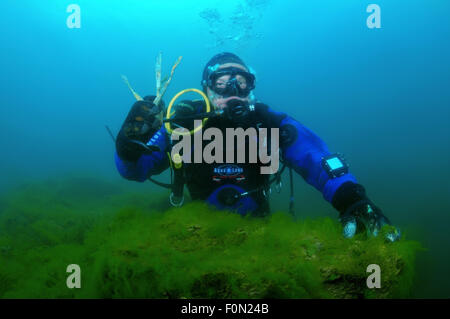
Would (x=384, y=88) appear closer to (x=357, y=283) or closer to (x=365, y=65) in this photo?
(x=365, y=65)

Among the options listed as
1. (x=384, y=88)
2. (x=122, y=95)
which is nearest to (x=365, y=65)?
(x=384, y=88)

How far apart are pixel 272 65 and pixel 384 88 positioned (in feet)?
157

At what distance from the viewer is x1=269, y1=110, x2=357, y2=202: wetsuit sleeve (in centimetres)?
293

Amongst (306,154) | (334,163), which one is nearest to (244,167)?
(306,154)

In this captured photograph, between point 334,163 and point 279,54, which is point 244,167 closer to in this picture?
point 334,163

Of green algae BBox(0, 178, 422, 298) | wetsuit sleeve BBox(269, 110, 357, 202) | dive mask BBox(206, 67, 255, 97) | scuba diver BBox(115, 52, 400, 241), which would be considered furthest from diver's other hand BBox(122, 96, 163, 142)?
wetsuit sleeve BBox(269, 110, 357, 202)

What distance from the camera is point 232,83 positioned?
3.88 metres

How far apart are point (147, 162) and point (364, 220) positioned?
2806mm

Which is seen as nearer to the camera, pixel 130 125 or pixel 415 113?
pixel 130 125

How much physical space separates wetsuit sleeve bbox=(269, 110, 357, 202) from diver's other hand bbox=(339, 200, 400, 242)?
418 mm

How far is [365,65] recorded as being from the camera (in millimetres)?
106438

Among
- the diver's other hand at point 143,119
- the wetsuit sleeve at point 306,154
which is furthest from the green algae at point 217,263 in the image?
the diver's other hand at point 143,119

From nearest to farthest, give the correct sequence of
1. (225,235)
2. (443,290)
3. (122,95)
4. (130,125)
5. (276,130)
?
(225,235) < (130,125) < (276,130) < (443,290) < (122,95)

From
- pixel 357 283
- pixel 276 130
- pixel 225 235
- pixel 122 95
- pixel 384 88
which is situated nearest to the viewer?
pixel 357 283
